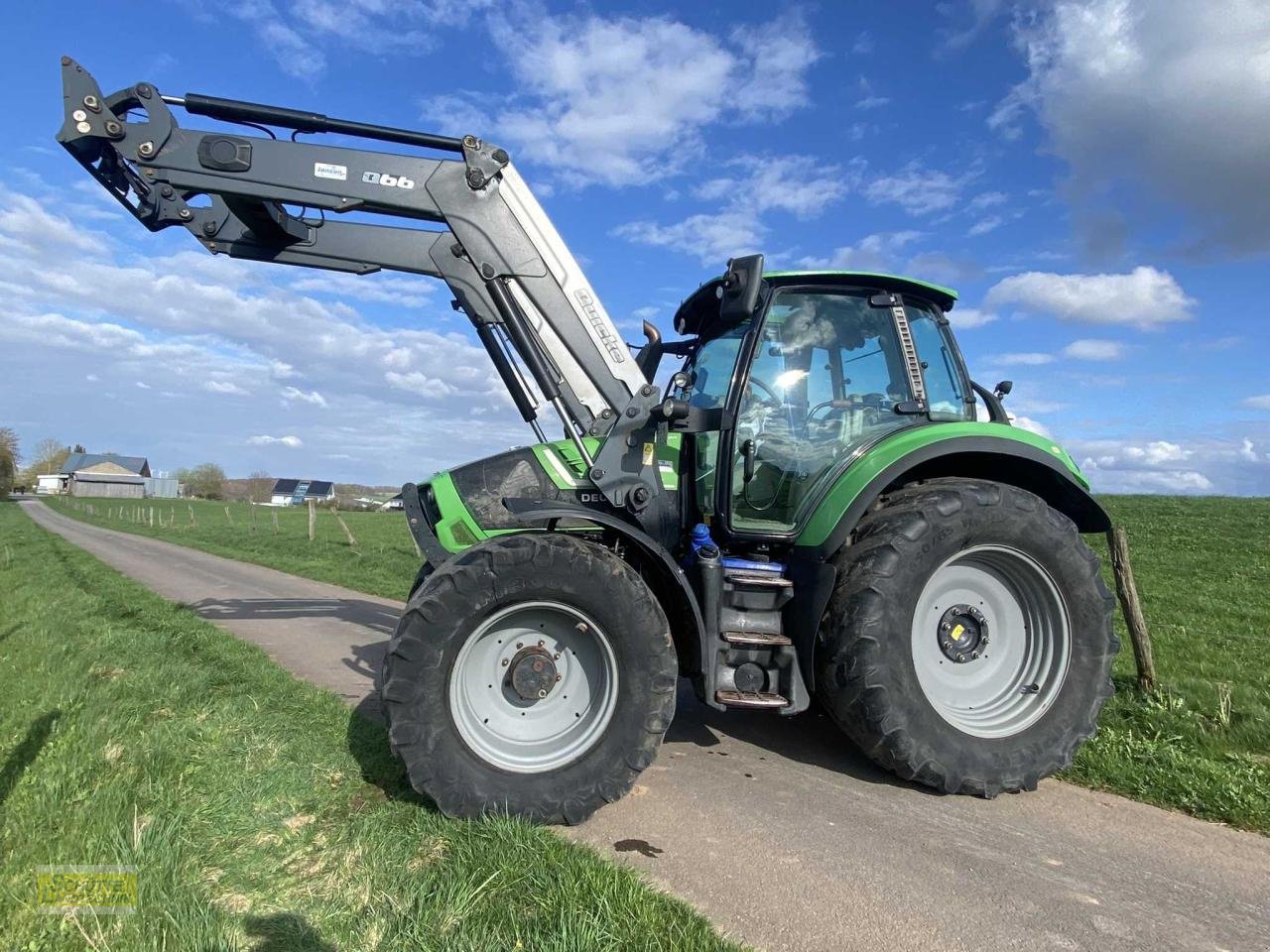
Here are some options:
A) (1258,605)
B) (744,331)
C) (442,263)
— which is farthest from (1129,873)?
(1258,605)

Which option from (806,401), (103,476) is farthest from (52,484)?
(806,401)

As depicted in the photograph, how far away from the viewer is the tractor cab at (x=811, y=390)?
4152mm

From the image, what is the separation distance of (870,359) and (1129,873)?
269 centimetres

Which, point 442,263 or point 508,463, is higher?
point 442,263

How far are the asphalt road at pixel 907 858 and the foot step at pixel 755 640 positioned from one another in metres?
0.71

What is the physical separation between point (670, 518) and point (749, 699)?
1064mm

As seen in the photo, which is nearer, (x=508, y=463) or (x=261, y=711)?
(x=508, y=463)

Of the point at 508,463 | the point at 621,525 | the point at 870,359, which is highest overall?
the point at 870,359

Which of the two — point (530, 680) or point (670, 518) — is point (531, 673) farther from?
point (670, 518)

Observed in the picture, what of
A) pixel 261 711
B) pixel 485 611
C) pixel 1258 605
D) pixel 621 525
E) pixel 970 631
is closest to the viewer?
pixel 485 611

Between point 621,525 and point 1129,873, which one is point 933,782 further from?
point 621,525

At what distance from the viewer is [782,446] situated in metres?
4.22

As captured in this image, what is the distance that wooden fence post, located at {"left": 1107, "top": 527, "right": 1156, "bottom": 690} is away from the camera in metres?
5.12

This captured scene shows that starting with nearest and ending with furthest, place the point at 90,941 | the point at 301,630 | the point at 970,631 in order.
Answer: the point at 90,941 < the point at 970,631 < the point at 301,630
